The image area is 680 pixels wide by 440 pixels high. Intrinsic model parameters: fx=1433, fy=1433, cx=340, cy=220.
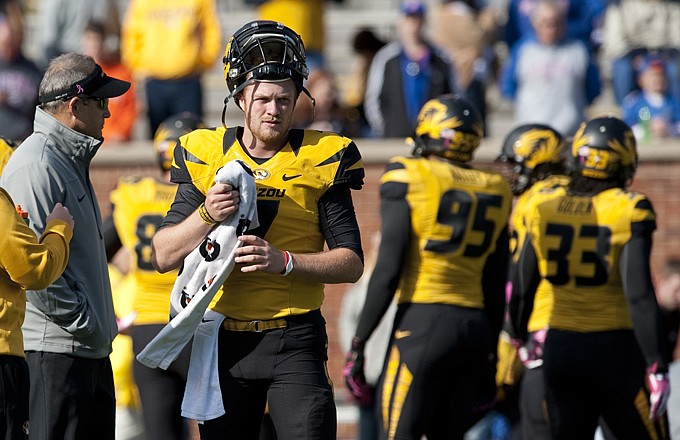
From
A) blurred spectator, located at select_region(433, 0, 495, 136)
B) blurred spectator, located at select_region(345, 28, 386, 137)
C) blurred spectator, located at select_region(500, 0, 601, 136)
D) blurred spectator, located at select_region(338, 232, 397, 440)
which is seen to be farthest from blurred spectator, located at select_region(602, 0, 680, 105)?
blurred spectator, located at select_region(338, 232, 397, 440)

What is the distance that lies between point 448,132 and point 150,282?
2.08 meters

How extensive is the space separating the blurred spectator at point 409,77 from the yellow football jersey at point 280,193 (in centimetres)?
712

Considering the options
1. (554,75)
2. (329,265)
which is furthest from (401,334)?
(554,75)

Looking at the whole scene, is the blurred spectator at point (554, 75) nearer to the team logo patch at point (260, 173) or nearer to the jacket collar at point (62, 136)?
the jacket collar at point (62, 136)

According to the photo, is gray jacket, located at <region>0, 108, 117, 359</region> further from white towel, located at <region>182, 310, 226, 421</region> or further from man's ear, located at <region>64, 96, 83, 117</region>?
white towel, located at <region>182, 310, 226, 421</region>

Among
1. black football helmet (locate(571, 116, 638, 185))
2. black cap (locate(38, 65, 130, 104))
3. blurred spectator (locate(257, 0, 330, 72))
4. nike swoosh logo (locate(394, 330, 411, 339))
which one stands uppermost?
blurred spectator (locate(257, 0, 330, 72))

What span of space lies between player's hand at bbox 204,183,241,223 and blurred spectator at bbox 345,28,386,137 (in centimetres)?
840

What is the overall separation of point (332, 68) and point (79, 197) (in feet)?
35.6

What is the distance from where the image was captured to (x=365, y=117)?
14148 mm

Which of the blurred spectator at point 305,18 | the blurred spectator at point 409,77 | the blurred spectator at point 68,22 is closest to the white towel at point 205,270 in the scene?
the blurred spectator at point 409,77

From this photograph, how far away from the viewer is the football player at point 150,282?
8523 millimetres

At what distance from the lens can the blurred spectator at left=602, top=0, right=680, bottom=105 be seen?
1404 cm

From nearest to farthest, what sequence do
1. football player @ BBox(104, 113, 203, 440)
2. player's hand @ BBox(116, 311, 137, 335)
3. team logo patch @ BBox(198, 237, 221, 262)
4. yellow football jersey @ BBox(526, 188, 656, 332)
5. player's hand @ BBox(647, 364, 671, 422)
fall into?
team logo patch @ BBox(198, 237, 221, 262)
player's hand @ BBox(647, 364, 671, 422)
yellow football jersey @ BBox(526, 188, 656, 332)
football player @ BBox(104, 113, 203, 440)
player's hand @ BBox(116, 311, 137, 335)

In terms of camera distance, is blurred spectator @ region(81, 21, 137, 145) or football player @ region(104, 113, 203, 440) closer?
football player @ region(104, 113, 203, 440)
